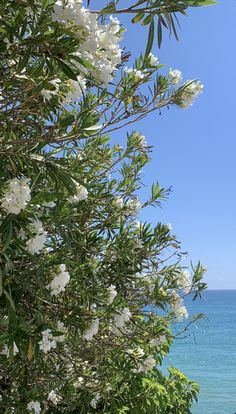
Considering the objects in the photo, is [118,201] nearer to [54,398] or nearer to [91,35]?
[54,398]

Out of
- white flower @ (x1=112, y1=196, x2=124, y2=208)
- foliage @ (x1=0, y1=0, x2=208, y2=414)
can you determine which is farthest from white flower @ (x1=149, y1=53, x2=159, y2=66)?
white flower @ (x1=112, y1=196, x2=124, y2=208)

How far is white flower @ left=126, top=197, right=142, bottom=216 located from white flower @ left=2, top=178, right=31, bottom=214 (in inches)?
66.0

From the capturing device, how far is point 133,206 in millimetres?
3207

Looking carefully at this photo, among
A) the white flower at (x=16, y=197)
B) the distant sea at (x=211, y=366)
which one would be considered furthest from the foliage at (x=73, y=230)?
the distant sea at (x=211, y=366)

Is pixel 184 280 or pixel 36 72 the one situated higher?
pixel 36 72

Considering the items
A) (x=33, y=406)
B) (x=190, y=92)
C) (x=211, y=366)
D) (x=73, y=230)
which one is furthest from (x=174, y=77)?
(x=211, y=366)

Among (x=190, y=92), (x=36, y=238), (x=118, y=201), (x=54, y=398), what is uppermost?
(x=190, y=92)

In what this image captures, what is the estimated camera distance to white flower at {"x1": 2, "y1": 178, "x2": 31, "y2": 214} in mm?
1543

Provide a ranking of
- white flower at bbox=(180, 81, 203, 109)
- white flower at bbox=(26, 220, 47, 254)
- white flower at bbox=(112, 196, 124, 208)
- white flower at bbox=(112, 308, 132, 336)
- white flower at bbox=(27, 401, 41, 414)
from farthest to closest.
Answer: white flower at bbox=(112, 196, 124, 208)
white flower at bbox=(180, 81, 203, 109)
white flower at bbox=(112, 308, 132, 336)
white flower at bbox=(27, 401, 41, 414)
white flower at bbox=(26, 220, 47, 254)

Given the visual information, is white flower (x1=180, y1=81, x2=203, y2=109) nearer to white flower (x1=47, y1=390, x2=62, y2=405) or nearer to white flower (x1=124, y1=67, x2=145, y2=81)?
white flower (x1=124, y1=67, x2=145, y2=81)

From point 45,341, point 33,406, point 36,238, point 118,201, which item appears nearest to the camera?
point 36,238

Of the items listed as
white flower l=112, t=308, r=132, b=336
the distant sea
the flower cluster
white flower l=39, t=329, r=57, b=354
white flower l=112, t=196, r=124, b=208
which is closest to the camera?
the flower cluster

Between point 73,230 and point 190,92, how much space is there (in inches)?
41.8

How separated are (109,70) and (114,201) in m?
1.56
